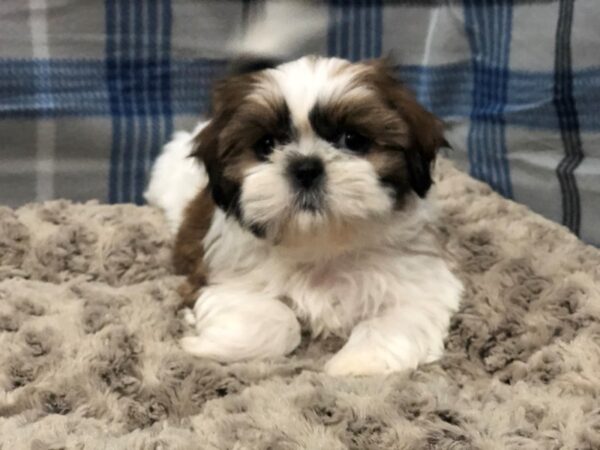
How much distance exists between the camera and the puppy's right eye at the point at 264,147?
1.80m

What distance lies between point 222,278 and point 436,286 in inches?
18.2

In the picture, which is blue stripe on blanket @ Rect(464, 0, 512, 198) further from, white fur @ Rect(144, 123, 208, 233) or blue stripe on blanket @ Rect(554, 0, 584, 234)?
white fur @ Rect(144, 123, 208, 233)

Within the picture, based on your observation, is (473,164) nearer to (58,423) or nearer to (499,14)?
(499,14)

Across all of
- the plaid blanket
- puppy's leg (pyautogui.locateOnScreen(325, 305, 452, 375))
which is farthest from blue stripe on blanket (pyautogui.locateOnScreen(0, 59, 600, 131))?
puppy's leg (pyautogui.locateOnScreen(325, 305, 452, 375))

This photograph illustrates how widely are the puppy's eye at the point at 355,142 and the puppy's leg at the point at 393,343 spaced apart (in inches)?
14.2

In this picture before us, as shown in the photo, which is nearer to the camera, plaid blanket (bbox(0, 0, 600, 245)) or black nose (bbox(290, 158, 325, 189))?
black nose (bbox(290, 158, 325, 189))

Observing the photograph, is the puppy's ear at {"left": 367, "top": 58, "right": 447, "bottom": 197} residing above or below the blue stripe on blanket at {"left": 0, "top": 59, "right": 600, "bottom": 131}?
above

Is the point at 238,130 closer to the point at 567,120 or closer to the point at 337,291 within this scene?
the point at 337,291

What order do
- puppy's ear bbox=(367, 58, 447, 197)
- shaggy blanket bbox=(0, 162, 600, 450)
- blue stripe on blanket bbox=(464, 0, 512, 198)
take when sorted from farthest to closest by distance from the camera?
blue stripe on blanket bbox=(464, 0, 512, 198) → puppy's ear bbox=(367, 58, 447, 197) → shaggy blanket bbox=(0, 162, 600, 450)

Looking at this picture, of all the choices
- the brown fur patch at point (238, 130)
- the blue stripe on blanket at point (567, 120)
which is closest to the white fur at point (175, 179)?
the brown fur patch at point (238, 130)

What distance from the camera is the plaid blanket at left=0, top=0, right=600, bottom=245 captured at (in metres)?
2.44

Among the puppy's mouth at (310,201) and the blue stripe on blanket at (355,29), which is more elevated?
the blue stripe on blanket at (355,29)

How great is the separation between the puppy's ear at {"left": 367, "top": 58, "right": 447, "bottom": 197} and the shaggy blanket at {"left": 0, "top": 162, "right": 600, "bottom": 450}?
0.32m

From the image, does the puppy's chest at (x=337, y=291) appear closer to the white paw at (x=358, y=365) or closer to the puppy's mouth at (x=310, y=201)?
the white paw at (x=358, y=365)
